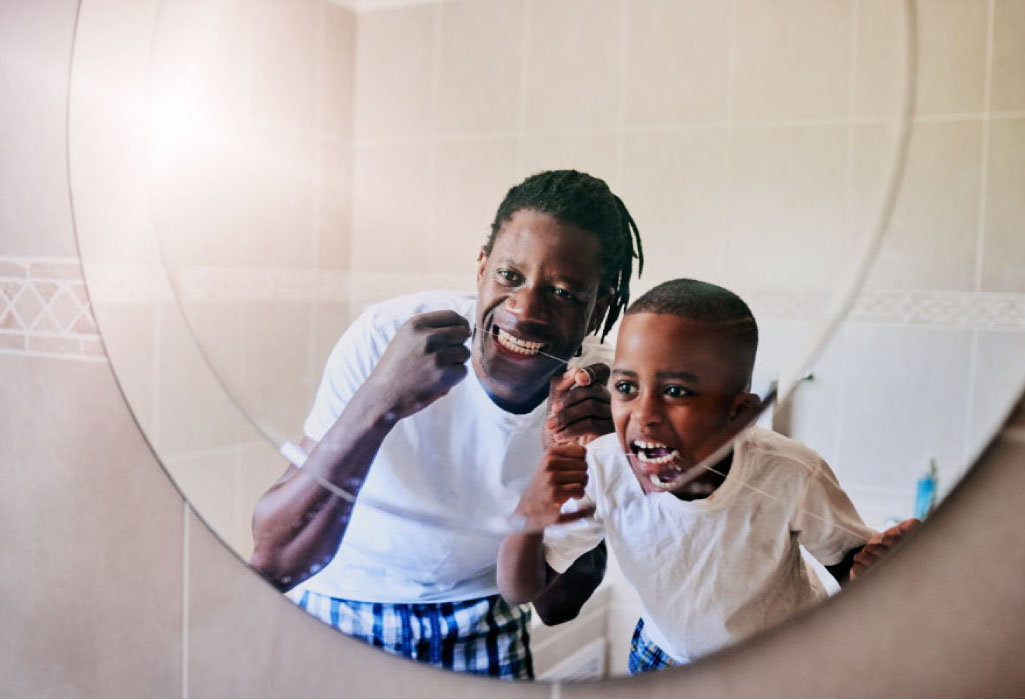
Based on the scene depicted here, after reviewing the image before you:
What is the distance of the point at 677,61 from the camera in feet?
2.14

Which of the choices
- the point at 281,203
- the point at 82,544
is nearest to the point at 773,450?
the point at 281,203

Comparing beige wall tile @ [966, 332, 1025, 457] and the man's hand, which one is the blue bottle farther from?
the man's hand

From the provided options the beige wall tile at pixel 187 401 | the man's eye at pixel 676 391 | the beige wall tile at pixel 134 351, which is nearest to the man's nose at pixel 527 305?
the man's eye at pixel 676 391

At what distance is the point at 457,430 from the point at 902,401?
331 mm

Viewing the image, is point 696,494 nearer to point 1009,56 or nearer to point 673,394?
point 673,394

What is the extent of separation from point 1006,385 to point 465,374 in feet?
1.27

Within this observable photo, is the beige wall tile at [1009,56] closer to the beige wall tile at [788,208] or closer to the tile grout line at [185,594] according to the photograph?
the beige wall tile at [788,208]

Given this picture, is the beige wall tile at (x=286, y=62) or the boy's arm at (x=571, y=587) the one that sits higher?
the beige wall tile at (x=286, y=62)

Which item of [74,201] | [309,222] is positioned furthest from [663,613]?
[74,201]

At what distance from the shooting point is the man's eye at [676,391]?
0.65 metres

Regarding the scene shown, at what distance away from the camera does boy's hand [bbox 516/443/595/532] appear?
0.70 metres

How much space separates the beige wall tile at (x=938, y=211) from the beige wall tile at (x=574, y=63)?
19 centimetres

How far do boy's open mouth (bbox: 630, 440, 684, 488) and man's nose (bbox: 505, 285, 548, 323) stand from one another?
0.38 ft

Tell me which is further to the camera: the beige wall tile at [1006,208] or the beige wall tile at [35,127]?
the beige wall tile at [35,127]
